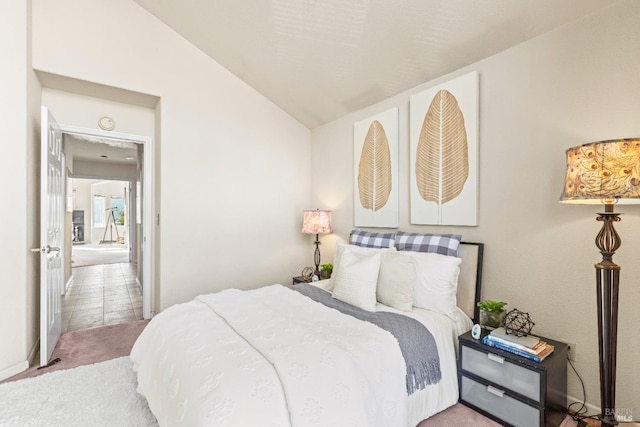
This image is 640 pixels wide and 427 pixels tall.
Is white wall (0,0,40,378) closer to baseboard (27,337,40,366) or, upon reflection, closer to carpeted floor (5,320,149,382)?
baseboard (27,337,40,366)

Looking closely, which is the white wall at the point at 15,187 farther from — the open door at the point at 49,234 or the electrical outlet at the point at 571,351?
the electrical outlet at the point at 571,351

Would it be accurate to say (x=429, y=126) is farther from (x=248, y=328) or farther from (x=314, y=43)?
(x=248, y=328)

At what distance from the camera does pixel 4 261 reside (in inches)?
96.7

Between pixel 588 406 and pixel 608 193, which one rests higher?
pixel 608 193

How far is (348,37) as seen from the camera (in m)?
2.74

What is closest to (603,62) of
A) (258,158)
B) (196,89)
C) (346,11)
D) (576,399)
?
(346,11)

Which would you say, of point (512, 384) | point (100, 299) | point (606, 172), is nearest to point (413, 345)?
point (512, 384)

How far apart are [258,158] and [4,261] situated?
8.62ft

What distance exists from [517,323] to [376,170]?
1.90 metres

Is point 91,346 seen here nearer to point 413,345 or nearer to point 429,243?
point 413,345

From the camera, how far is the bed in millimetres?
1306

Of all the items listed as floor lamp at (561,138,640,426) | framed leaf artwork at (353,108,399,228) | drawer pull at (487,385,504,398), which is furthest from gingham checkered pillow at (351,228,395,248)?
floor lamp at (561,138,640,426)

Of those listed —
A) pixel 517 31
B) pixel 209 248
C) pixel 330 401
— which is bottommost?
pixel 330 401

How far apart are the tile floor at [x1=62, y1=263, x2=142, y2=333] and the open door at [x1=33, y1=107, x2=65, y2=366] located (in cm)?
64
